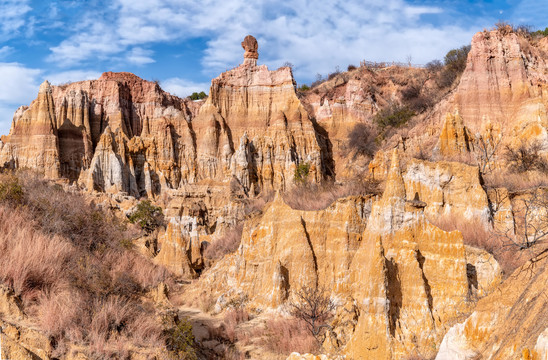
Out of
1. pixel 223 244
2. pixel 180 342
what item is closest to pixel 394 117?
pixel 223 244

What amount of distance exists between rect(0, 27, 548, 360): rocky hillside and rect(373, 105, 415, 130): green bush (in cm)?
17

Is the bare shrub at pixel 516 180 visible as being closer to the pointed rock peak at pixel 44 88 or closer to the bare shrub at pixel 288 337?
the bare shrub at pixel 288 337

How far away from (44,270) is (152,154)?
146 ft

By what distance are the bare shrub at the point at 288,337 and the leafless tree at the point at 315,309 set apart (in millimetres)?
206

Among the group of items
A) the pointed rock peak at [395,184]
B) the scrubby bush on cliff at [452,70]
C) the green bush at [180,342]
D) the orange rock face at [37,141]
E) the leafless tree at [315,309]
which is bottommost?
the leafless tree at [315,309]

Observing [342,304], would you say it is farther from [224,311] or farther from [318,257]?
[224,311]

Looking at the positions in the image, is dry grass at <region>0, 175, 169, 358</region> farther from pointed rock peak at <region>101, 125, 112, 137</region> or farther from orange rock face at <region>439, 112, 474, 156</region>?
pointed rock peak at <region>101, 125, 112, 137</region>

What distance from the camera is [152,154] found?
5197 cm

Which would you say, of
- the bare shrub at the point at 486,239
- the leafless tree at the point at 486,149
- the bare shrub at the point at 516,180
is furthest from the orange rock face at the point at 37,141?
the bare shrub at the point at 486,239

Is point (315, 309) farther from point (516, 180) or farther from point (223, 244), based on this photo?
point (223, 244)

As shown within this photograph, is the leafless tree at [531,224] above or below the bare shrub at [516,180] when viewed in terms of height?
below

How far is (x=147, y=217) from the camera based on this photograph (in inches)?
1447

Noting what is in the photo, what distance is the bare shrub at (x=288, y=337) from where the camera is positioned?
13.1 meters

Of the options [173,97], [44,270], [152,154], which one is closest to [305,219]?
[44,270]
